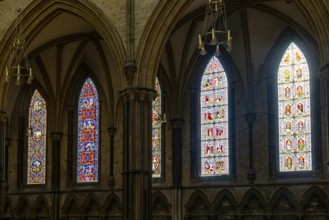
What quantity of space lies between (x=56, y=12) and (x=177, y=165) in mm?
7963

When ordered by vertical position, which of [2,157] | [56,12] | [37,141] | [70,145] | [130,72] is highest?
[56,12]

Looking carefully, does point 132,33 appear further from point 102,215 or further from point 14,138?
point 14,138

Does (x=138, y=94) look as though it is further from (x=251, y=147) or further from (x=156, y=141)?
(x=156, y=141)

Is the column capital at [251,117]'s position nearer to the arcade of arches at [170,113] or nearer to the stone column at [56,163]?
the arcade of arches at [170,113]

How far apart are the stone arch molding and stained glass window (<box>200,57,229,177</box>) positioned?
4.74m

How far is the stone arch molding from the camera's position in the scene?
872 inches

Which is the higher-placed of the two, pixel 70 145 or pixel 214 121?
pixel 214 121

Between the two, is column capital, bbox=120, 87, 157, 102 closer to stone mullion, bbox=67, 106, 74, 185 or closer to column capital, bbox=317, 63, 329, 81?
column capital, bbox=317, 63, 329, 81

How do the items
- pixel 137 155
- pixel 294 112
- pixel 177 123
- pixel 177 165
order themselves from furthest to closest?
pixel 177 123, pixel 177 165, pixel 294 112, pixel 137 155

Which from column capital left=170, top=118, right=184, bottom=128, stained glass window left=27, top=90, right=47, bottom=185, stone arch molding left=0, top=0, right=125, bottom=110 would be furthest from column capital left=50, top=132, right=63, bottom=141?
column capital left=170, top=118, right=184, bottom=128

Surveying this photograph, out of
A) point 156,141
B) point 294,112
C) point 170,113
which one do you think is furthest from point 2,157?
point 294,112

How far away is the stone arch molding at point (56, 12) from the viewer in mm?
22141

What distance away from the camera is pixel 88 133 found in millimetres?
30188

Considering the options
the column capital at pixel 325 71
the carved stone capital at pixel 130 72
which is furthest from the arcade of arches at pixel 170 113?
the column capital at pixel 325 71
